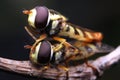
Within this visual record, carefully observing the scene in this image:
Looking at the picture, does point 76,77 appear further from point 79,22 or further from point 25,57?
point 79,22

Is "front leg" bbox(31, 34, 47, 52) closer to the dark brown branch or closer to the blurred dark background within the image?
the dark brown branch

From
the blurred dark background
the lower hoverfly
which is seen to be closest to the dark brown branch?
the lower hoverfly

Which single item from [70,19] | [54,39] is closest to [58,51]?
[54,39]

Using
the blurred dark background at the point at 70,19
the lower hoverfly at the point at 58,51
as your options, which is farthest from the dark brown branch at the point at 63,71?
the blurred dark background at the point at 70,19

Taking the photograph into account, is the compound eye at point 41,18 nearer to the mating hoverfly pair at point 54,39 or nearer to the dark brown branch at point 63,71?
the mating hoverfly pair at point 54,39

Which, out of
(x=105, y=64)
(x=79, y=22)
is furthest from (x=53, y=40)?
(x=79, y=22)
